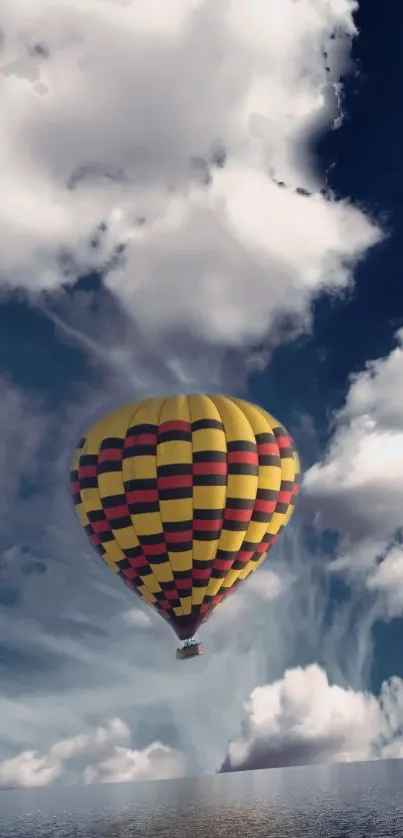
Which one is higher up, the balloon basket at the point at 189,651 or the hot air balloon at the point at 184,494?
the hot air balloon at the point at 184,494

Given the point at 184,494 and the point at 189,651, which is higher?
the point at 184,494

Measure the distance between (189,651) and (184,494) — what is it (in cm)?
1103

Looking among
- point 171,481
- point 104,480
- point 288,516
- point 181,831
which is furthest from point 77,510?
point 181,831

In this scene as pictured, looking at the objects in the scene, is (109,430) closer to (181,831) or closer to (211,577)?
(211,577)

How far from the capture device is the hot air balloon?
44.8 m

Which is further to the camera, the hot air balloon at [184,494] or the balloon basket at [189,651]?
the balloon basket at [189,651]

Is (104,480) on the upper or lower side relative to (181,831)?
upper

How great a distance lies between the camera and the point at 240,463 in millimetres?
45219

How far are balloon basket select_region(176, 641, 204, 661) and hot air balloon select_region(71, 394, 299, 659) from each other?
2.7 inches

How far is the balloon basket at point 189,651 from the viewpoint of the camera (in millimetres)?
46487

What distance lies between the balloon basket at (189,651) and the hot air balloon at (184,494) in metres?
0.07

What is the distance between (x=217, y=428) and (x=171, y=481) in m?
4.64

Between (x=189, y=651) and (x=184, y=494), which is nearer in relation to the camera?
(x=184, y=494)

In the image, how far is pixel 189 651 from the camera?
4656 centimetres
